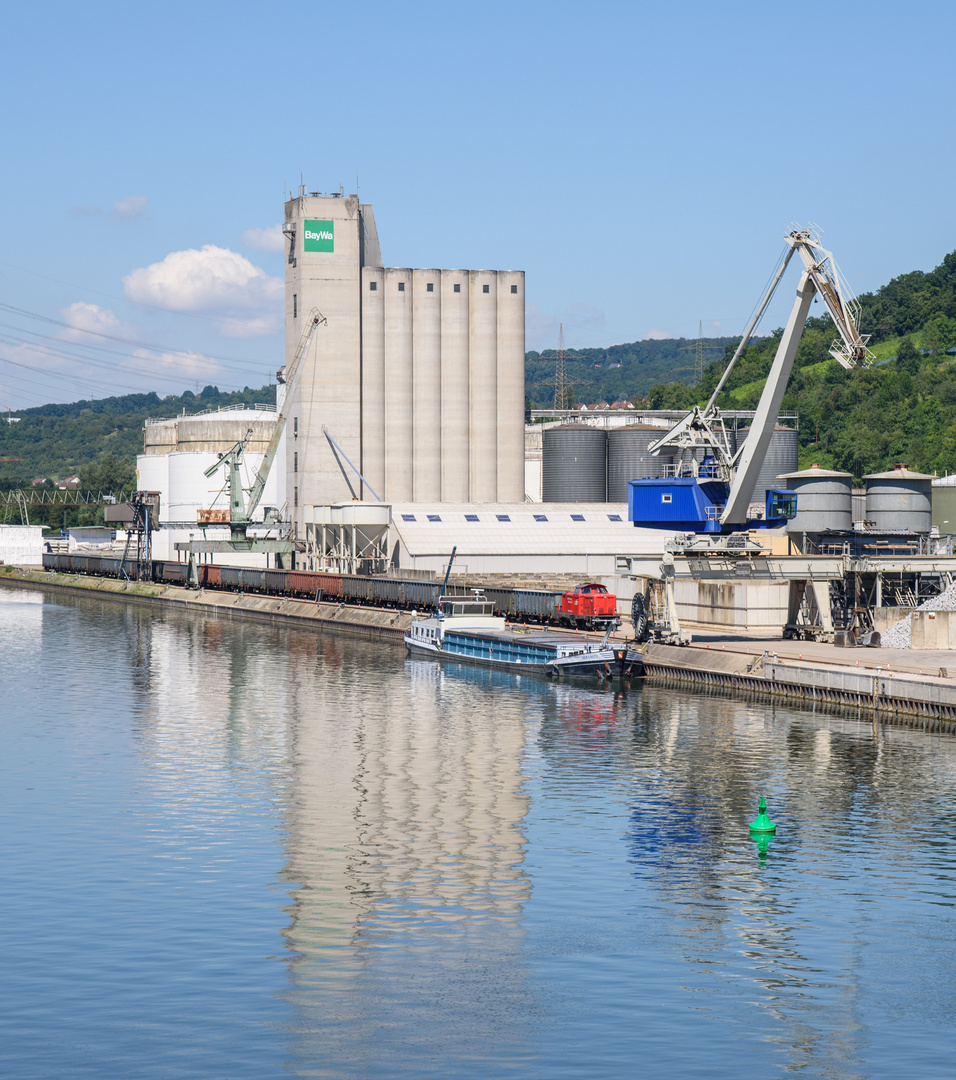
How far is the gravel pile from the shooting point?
8387 cm

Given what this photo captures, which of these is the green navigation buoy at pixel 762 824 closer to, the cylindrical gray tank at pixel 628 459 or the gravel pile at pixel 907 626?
the gravel pile at pixel 907 626

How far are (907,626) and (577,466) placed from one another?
3411 inches

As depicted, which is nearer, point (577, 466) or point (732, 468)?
point (732, 468)

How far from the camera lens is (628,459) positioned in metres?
169

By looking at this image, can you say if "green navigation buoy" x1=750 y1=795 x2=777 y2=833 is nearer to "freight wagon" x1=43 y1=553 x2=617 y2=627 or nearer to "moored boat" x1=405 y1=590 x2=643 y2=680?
"moored boat" x1=405 y1=590 x2=643 y2=680

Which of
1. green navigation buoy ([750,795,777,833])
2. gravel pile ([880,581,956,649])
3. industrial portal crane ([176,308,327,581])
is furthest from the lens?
industrial portal crane ([176,308,327,581])

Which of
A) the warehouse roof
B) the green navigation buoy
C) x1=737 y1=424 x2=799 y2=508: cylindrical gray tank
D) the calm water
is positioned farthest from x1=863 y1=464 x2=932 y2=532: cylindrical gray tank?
x1=737 y1=424 x2=799 y2=508: cylindrical gray tank

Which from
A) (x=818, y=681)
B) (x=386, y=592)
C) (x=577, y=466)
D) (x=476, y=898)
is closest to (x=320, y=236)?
(x=577, y=466)

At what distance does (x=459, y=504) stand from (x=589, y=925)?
11438cm

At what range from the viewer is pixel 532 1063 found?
91.6ft

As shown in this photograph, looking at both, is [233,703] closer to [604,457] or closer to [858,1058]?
[858,1058]

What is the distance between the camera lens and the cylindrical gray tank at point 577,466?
170 m

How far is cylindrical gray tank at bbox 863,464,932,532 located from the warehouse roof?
154 ft

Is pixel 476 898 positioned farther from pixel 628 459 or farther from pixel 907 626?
pixel 628 459
